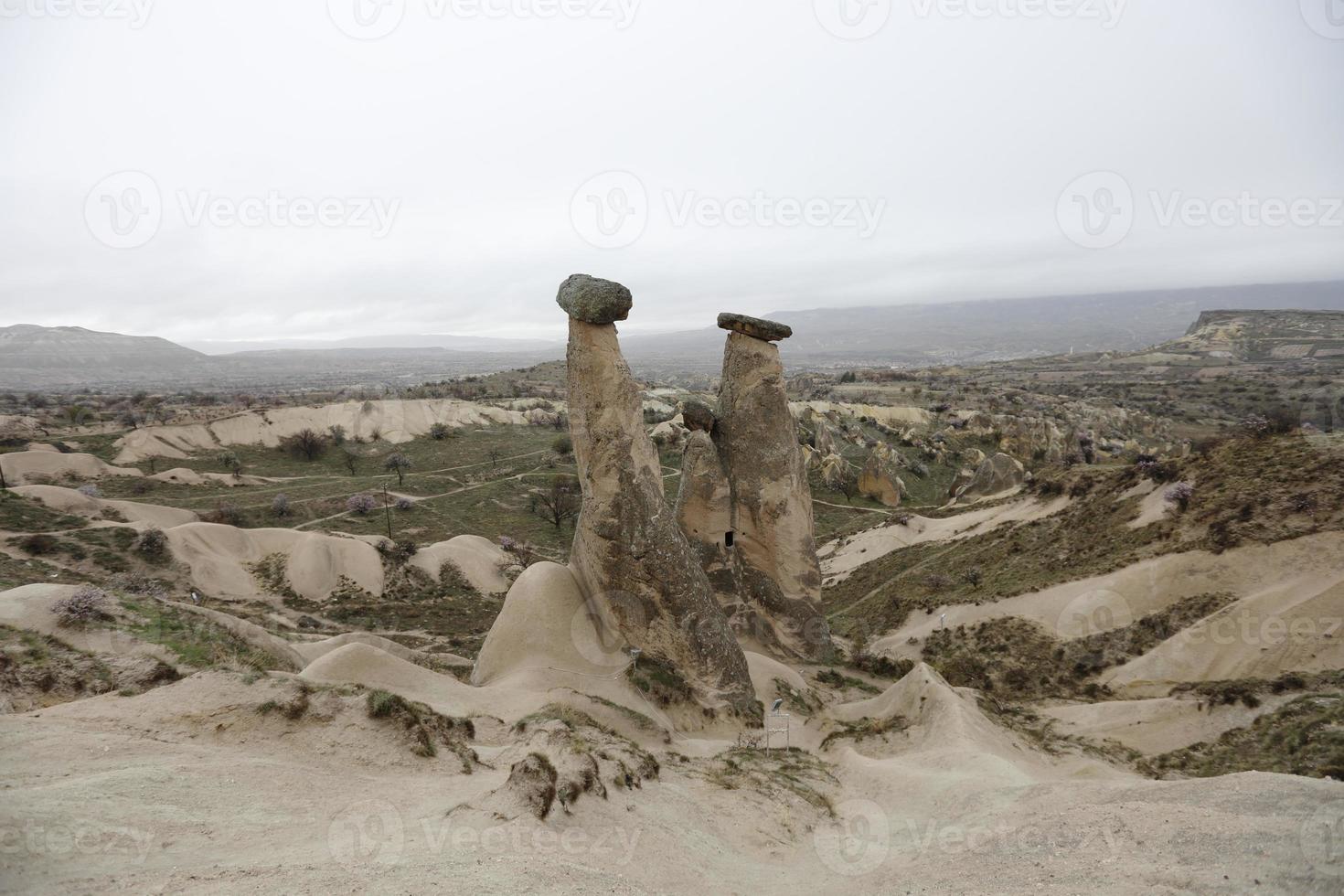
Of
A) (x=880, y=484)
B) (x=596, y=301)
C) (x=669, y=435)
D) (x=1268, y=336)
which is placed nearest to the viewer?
(x=596, y=301)

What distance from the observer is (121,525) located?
24.4 metres

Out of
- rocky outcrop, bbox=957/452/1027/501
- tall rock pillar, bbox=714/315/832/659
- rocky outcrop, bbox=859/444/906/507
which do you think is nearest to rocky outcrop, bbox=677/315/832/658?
tall rock pillar, bbox=714/315/832/659

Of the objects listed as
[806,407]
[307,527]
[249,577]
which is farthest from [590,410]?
[806,407]

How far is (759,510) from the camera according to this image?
1778cm

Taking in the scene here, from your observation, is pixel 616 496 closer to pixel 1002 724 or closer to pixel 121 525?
pixel 1002 724

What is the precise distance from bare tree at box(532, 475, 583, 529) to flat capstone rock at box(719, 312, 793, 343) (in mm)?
21736

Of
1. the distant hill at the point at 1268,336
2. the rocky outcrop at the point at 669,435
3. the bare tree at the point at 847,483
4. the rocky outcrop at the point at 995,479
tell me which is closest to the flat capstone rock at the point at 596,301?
the rocky outcrop at the point at 995,479

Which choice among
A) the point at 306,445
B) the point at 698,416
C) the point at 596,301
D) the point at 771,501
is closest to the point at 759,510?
the point at 771,501

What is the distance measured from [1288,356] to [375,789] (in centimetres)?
15421

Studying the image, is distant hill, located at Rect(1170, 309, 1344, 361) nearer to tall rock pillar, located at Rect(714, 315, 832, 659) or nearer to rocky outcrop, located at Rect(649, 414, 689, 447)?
rocky outcrop, located at Rect(649, 414, 689, 447)

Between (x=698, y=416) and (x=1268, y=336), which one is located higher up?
(x=1268, y=336)

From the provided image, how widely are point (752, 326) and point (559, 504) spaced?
23.0 meters

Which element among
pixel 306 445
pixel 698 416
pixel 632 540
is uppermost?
pixel 698 416

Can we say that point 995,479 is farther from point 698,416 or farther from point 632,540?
point 632,540
